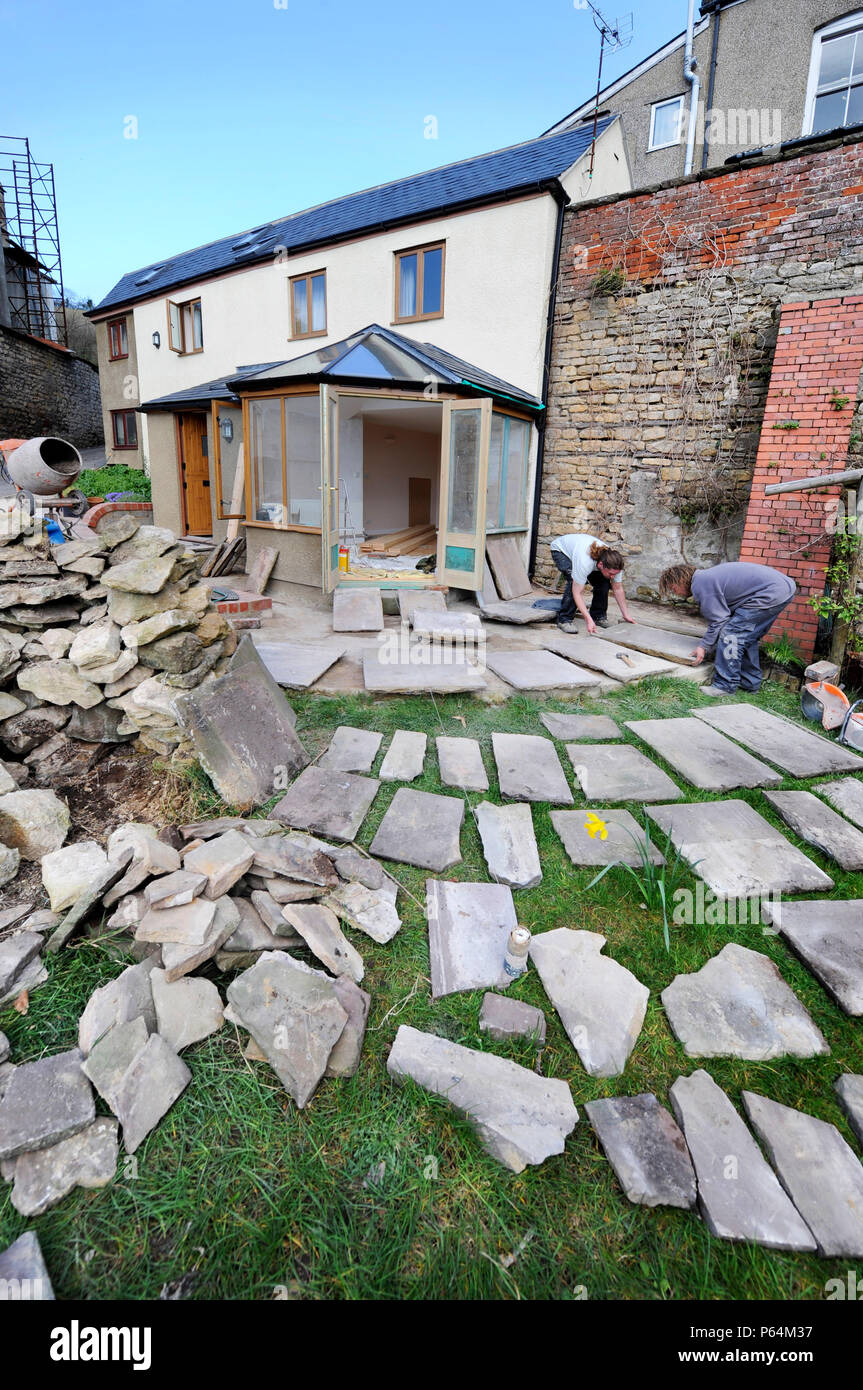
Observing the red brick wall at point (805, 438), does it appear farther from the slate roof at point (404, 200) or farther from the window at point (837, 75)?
the window at point (837, 75)

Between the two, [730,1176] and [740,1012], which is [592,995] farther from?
[730,1176]

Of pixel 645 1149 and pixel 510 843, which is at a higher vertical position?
pixel 510 843

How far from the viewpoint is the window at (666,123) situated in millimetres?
11086

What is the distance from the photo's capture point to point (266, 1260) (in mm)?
1645

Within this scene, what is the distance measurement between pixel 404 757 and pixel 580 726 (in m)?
1.36

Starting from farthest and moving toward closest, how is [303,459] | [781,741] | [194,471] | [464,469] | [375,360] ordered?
1. [194,471]
2. [303,459]
3. [464,469]
4. [375,360]
5. [781,741]

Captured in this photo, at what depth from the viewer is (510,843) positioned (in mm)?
3174

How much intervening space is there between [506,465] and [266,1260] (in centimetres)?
815

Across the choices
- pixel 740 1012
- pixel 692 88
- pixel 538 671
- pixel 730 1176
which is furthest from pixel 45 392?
pixel 730 1176

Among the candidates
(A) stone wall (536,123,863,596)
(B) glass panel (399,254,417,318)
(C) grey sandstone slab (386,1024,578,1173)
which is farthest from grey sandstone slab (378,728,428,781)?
(B) glass panel (399,254,417,318)

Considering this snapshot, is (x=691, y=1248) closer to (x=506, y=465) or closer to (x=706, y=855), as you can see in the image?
(x=706, y=855)

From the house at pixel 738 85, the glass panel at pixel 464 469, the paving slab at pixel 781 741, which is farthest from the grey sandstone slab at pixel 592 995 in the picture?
the house at pixel 738 85
